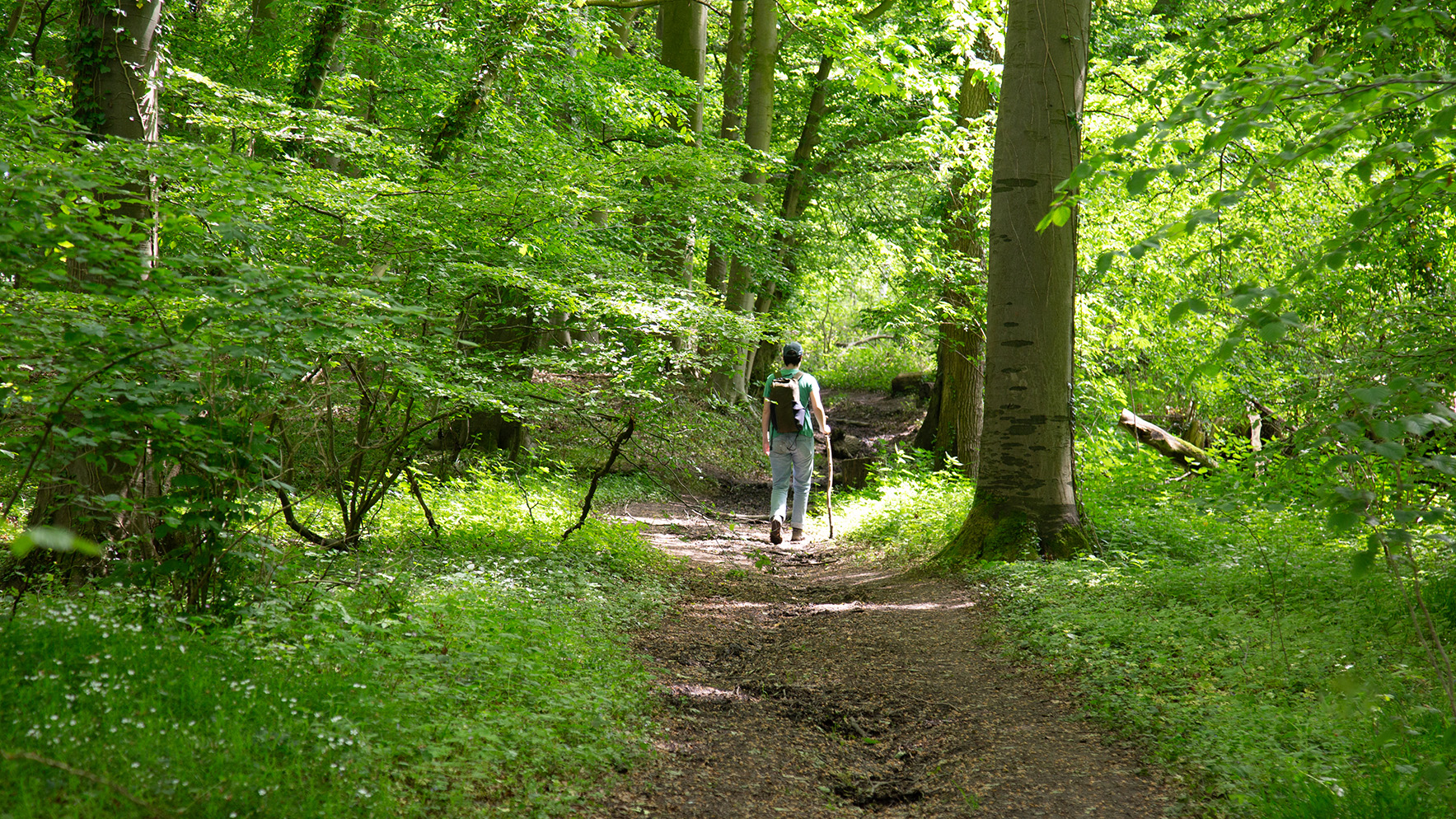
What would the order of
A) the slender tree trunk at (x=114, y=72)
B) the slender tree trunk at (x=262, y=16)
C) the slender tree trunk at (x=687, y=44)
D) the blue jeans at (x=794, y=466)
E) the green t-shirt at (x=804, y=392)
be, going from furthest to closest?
the slender tree trunk at (x=687, y=44)
the slender tree trunk at (x=262, y=16)
the blue jeans at (x=794, y=466)
the green t-shirt at (x=804, y=392)
the slender tree trunk at (x=114, y=72)

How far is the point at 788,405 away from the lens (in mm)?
9648

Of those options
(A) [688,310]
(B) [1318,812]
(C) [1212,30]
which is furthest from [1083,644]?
(A) [688,310]

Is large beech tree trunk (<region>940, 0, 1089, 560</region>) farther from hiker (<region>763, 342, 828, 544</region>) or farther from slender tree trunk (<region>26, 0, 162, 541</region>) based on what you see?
slender tree trunk (<region>26, 0, 162, 541</region>)

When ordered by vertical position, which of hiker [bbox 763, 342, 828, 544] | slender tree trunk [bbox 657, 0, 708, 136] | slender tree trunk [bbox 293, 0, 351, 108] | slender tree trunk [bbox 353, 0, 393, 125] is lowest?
hiker [bbox 763, 342, 828, 544]

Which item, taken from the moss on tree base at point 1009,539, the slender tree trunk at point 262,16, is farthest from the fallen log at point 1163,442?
the slender tree trunk at point 262,16

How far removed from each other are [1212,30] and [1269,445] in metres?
2.95

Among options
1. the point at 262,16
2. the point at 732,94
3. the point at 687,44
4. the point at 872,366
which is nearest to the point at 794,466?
the point at 687,44

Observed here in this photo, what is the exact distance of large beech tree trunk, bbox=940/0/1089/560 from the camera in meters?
7.44

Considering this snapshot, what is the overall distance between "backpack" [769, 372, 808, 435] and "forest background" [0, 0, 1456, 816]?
1.29 metres

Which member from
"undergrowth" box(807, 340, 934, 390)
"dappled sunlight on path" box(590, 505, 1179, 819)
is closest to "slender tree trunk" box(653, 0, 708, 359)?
"dappled sunlight on path" box(590, 505, 1179, 819)

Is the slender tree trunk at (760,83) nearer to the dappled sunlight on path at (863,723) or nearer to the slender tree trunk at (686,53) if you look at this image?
the slender tree trunk at (686,53)

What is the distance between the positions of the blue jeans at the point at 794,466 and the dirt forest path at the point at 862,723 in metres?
2.62

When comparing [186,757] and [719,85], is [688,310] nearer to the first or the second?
[186,757]

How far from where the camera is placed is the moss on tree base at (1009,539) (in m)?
7.27
